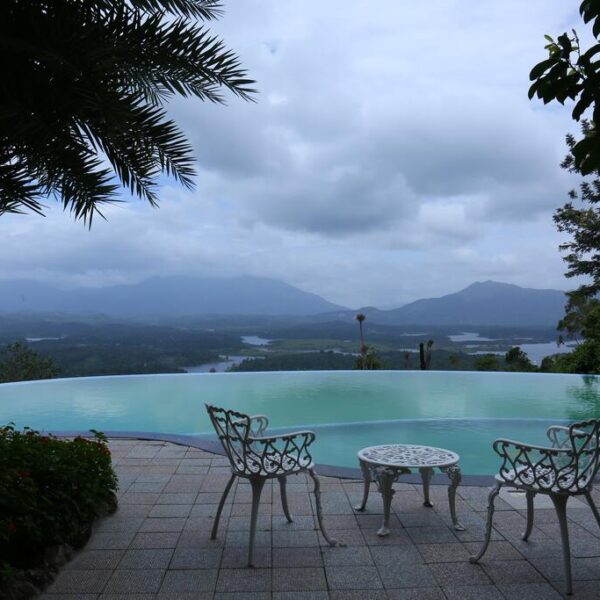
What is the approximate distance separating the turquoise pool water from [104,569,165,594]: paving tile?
3.53 m

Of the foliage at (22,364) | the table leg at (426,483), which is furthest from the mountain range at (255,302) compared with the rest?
the table leg at (426,483)

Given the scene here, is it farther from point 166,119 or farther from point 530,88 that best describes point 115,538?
point 530,88

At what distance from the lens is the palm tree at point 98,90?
3.11 metres

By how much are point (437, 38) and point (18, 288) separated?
128770 millimetres

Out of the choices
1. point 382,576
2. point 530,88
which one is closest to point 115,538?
point 382,576

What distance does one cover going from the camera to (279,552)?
3191 millimetres

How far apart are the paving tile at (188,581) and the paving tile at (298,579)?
32 cm

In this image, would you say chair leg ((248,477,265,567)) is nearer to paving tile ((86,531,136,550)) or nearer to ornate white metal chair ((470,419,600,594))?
paving tile ((86,531,136,550))

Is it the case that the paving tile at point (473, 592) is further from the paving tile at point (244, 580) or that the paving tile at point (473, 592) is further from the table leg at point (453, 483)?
the paving tile at point (244, 580)

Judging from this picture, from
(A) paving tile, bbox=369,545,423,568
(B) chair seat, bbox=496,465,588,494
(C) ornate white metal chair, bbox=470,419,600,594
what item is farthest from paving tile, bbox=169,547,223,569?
(B) chair seat, bbox=496,465,588,494

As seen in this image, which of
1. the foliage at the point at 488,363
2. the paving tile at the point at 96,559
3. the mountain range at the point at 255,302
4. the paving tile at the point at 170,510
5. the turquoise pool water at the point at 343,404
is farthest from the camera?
the mountain range at the point at 255,302

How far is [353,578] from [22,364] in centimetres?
1942

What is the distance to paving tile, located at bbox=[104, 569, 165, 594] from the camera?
8.96ft

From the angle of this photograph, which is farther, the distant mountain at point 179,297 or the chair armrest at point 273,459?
the distant mountain at point 179,297
